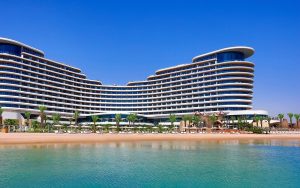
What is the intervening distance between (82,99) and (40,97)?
37.9 m

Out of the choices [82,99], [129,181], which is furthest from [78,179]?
[82,99]

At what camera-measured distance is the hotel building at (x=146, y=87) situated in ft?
452

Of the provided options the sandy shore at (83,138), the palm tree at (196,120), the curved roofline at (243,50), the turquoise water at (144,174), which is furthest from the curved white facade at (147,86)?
the turquoise water at (144,174)

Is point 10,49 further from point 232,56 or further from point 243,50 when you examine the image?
point 243,50

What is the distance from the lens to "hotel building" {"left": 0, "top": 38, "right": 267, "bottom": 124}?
5428 inches

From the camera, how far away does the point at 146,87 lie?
195 m

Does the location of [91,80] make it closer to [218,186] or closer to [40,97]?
[40,97]

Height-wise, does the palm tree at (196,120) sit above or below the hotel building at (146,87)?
below

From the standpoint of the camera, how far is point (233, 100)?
5620 inches

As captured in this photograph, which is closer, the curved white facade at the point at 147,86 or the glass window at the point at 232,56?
the curved white facade at the point at 147,86

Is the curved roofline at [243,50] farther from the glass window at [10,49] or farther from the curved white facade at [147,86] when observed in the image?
the glass window at [10,49]

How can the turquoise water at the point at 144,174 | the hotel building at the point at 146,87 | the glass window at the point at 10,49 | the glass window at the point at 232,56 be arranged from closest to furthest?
the turquoise water at the point at 144,174 < the glass window at the point at 10,49 < the hotel building at the point at 146,87 < the glass window at the point at 232,56

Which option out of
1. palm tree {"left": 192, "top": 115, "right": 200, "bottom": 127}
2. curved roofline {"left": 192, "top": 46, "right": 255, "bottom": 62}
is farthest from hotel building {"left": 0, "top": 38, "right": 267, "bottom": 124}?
palm tree {"left": 192, "top": 115, "right": 200, "bottom": 127}

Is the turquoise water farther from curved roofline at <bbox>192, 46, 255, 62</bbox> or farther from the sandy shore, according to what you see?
curved roofline at <bbox>192, 46, 255, 62</bbox>
